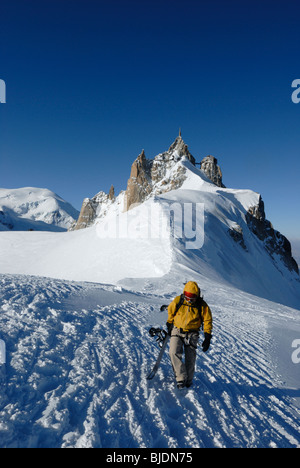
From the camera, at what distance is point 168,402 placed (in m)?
3.94

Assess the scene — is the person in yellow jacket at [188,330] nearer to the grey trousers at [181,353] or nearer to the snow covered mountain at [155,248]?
the grey trousers at [181,353]

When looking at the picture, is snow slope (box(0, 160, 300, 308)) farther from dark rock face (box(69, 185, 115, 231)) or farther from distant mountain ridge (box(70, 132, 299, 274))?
dark rock face (box(69, 185, 115, 231))

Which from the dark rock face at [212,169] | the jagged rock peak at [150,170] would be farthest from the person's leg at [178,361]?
the dark rock face at [212,169]

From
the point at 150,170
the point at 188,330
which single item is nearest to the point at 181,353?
the point at 188,330

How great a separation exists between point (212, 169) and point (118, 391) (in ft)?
291

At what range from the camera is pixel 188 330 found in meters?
4.28

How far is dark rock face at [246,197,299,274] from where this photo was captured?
205ft

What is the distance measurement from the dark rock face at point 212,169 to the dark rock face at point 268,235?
19084 mm

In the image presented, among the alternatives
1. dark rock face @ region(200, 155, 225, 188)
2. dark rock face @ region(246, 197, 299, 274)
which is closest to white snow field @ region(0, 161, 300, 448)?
dark rock face @ region(246, 197, 299, 274)

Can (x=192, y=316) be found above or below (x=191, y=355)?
above

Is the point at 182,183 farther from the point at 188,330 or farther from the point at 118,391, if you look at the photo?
the point at 118,391
